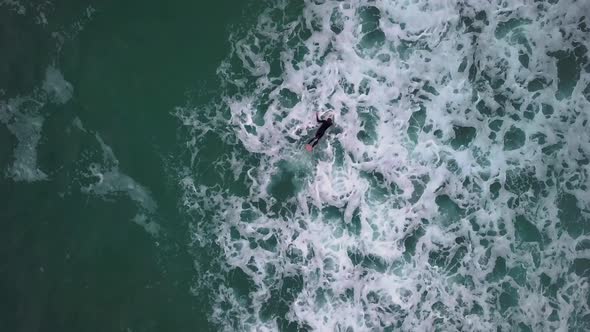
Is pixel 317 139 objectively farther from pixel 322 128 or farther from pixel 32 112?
pixel 32 112

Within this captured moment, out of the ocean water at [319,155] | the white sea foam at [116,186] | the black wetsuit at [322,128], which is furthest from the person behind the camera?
the white sea foam at [116,186]

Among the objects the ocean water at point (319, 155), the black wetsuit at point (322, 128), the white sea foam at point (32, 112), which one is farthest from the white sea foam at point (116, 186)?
the black wetsuit at point (322, 128)

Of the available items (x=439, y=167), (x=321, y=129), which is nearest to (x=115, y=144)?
(x=321, y=129)

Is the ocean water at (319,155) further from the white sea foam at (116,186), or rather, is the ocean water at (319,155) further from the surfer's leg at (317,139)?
the surfer's leg at (317,139)

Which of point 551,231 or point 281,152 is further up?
point 281,152

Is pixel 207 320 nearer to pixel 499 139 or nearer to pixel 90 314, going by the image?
pixel 90 314

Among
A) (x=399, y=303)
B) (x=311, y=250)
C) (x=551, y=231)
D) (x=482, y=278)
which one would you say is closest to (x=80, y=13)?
(x=311, y=250)
